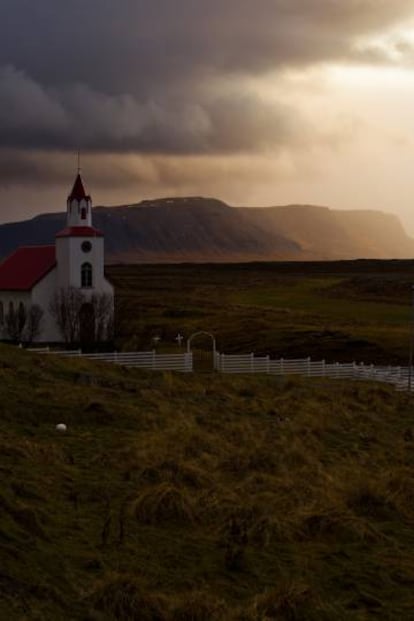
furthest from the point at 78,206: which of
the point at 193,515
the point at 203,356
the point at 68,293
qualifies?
the point at 193,515

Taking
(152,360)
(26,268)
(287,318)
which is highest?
(26,268)

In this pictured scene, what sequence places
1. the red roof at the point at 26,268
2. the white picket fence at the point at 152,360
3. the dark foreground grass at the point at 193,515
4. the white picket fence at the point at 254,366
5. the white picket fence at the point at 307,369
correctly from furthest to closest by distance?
the red roof at the point at 26,268
the white picket fence at the point at 307,369
the white picket fence at the point at 254,366
the white picket fence at the point at 152,360
the dark foreground grass at the point at 193,515

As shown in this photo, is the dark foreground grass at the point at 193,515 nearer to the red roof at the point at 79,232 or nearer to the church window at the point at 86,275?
the church window at the point at 86,275

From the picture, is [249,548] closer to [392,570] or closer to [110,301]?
[392,570]

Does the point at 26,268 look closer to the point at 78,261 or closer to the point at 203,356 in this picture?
the point at 78,261

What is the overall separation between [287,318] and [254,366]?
1453 inches

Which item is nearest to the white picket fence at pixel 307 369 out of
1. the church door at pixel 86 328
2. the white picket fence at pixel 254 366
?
the white picket fence at pixel 254 366

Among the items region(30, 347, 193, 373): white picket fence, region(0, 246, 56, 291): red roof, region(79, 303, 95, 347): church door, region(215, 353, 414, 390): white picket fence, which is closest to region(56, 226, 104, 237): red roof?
region(0, 246, 56, 291): red roof

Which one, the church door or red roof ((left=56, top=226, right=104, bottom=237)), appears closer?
the church door

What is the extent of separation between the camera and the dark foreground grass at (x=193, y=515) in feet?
34.6

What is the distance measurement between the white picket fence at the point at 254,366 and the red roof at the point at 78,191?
23684 mm

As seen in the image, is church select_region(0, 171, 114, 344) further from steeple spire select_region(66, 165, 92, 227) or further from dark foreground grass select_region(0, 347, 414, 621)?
dark foreground grass select_region(0, 347, 414, 621)

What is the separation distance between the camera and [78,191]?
66.7 meters

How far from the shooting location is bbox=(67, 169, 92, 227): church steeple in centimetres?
6612
